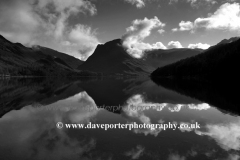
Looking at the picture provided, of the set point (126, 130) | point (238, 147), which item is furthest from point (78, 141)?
point (238, 147)

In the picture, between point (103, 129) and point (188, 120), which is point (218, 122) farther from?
point (103, 129)

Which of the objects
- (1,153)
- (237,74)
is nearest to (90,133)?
(1,153)

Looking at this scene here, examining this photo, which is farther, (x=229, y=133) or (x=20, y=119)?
(x=20, y=119)

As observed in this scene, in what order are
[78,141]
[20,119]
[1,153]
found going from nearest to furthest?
[1,153] < [78,141] < [20,119]

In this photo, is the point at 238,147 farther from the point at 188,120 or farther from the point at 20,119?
the point at 20,119

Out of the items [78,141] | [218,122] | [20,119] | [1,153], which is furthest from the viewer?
[20,119]

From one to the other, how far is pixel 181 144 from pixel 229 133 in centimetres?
579

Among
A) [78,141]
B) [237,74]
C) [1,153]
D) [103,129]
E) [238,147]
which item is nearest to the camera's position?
[1,153]

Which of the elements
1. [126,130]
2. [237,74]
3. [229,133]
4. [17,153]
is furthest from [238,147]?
[237,74]

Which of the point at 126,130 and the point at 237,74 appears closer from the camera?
the point at 126,130

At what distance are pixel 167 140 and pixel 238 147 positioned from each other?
473cm

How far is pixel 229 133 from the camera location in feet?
49.1

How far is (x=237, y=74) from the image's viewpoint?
108438 millimetres

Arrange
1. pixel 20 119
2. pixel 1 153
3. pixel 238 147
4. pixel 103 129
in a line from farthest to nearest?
pixel 20 119
pixel 103 129
pixel 238 147
pixel 1 153
